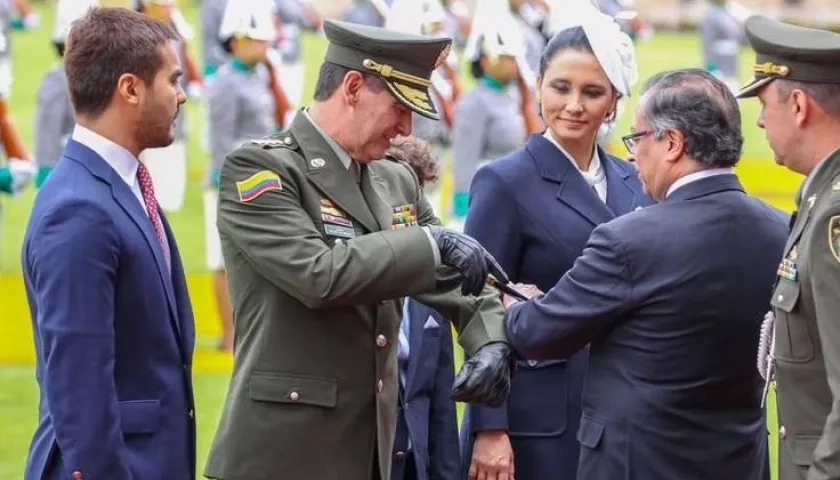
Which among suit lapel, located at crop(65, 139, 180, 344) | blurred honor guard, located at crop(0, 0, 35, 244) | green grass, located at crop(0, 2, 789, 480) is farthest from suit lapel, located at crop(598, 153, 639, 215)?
blurred honor guard, located at crop(0, 0, 35, 244)

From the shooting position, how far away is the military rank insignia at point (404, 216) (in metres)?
4.23

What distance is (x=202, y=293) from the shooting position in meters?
11.3

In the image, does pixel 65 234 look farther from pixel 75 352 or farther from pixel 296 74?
pixel 296 74

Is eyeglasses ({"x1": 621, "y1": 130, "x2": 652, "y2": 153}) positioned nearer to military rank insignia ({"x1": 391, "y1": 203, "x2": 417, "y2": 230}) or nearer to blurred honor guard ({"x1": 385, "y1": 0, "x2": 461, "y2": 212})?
military rank insignia ({"x1": 391, "y1": 203, "x2": 417, "y2": 230})

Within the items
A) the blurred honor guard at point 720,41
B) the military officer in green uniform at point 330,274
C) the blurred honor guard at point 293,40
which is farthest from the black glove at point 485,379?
the blurred honor guard at point 720,41

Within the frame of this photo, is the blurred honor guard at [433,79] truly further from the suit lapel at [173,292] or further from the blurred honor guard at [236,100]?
the suit lapel at [173,292]

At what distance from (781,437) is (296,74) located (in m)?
13.6

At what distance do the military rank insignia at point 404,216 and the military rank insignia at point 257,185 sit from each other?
1.27ft

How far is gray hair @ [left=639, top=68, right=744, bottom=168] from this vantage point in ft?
13.4

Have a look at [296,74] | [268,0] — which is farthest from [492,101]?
[296,74]

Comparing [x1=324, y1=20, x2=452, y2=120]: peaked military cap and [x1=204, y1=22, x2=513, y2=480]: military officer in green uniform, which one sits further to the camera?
[x1=324, y1=20, x2=452, y2=120]: peaked military cap

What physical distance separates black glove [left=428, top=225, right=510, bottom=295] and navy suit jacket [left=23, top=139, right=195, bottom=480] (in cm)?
65

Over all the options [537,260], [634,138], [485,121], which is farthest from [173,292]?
[485,121]

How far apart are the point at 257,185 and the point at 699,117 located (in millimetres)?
1078
